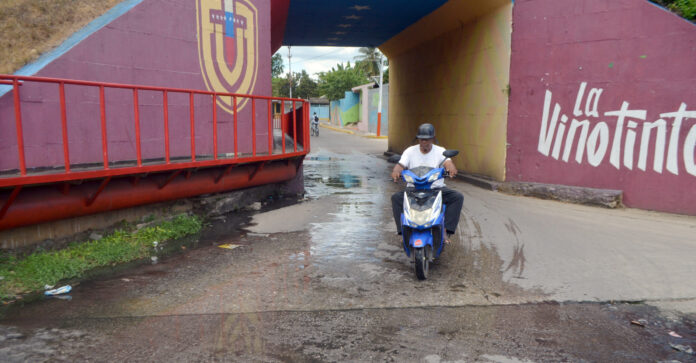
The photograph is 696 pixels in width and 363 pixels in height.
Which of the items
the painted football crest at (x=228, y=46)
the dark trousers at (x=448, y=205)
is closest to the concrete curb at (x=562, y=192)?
the dark trousers at (x=448, y=205)

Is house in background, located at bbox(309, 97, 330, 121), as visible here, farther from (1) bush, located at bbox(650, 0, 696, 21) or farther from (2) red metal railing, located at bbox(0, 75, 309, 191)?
(1) bush, located at bbox(650, 0, 696, 21)

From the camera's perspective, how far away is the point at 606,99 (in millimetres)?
8875

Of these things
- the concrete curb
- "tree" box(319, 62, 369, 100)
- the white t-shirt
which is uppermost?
"tree" box(319, 62, 369, 100)

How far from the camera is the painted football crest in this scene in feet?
26.6

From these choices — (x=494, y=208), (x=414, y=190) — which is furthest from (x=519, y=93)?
(x=414, y=190)

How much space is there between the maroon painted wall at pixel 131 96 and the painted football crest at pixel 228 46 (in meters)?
0.03

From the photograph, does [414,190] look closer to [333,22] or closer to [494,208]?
[494,208]

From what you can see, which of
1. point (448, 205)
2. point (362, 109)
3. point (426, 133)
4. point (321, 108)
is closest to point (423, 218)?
point (448, 205)

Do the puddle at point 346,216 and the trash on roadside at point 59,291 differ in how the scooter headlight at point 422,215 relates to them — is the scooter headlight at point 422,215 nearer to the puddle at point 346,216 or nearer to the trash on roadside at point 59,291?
the puddle at point 346,216

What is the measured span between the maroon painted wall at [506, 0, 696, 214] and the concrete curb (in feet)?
0.55

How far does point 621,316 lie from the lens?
4070mm

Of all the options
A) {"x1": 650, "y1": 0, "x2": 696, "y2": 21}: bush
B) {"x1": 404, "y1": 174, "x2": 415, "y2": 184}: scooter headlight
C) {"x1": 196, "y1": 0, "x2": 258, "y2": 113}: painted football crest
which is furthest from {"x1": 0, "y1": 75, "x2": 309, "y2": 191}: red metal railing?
{"x1": 650, "y1": 0, "x2": 696, "y2": 21}: bush

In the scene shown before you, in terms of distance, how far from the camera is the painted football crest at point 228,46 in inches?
319

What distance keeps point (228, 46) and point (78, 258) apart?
4.63 m
